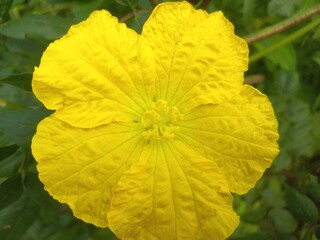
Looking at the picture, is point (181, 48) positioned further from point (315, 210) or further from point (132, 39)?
point (315, 210)

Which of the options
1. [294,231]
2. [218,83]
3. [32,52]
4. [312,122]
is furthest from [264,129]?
[32,52]

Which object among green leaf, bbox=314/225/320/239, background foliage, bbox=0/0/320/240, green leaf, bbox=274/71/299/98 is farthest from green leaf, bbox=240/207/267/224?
green leaf, bbox=274/71/299/98

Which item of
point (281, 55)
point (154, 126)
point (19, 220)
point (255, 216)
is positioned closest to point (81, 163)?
point (154, 126)

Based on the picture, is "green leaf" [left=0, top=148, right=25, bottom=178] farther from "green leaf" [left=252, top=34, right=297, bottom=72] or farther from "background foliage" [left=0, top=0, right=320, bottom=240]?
"green leaf" [left=252, top=34, right=297, bottom=72]

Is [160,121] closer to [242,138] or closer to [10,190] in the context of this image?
[242,138]

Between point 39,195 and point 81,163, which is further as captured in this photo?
point 39,195

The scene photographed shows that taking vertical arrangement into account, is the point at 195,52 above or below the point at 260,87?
above

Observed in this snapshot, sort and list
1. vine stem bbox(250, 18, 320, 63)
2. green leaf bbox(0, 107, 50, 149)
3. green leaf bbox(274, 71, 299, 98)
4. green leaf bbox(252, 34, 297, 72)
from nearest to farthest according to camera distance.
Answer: green leaf bbox(0, 107, 50, 149) < vine stem bbox(250, 18, 320, 63) < green leaf bbox(274, 71, 299, 98) < green leaf bbox(252, 34, 297, 72)
